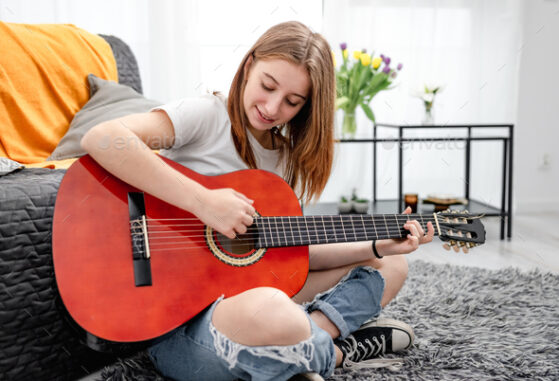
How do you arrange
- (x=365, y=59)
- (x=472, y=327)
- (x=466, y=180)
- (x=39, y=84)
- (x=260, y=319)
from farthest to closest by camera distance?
1. (x=466, y=180)
2. (x=365, y=59)
3. (x=39, y=84)
4. (x=472, y=327)
5. (x=260, y=319)

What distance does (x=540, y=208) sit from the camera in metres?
2.89

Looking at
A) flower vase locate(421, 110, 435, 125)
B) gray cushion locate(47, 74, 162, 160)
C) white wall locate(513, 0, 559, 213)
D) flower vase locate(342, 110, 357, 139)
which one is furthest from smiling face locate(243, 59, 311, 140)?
white wall locate(513, 0, 559, 213)

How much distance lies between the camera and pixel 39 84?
1.45 m

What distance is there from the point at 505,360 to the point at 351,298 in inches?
14.1

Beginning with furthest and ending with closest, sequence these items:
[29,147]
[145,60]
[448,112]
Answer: [448,112], [145,60], [29,147]

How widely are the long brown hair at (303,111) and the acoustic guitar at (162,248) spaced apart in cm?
12

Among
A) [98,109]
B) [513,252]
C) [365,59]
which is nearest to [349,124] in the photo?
[365,59]

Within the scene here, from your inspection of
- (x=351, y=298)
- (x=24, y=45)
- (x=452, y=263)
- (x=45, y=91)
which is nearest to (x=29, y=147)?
(x=45, y=91)

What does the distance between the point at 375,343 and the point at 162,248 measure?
523 mm

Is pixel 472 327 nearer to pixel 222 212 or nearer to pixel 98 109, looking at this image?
pixel 222 212

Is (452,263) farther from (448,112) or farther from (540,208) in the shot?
(540,208)

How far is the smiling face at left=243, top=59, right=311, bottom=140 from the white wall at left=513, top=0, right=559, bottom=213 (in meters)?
2.26

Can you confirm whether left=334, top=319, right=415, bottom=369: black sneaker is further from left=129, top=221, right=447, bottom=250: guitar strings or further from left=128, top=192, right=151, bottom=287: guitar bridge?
left=128, top=192, right=151, bottom=287: guitar bridge

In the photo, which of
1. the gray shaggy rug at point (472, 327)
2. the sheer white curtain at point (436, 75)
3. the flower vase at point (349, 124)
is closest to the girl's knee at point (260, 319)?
the gray shaggy rug at point (472, 327)
